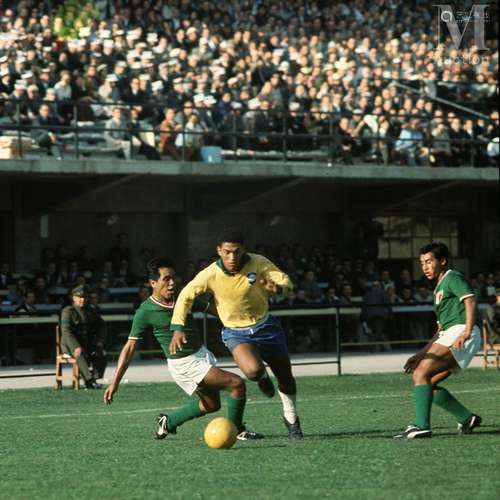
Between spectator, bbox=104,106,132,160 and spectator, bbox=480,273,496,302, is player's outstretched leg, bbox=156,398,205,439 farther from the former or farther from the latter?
spectator, bbox=480,273,496,302

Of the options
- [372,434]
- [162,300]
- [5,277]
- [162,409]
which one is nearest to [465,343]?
[372,434]

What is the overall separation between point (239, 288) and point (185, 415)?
1.20 metres

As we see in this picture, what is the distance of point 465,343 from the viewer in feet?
36.3

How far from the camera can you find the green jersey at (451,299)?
1106 centimetres

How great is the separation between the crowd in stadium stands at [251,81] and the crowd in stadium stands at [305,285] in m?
Answer: 2.51

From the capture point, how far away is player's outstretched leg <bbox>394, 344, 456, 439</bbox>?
1102 cm

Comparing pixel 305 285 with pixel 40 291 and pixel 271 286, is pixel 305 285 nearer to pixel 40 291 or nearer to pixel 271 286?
pixel 40 291

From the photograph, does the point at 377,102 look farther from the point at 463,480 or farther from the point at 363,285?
the point at 463,480

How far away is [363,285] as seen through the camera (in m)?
29.3

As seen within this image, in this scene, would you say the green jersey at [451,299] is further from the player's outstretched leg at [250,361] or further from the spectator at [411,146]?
the spectator at [411,146]

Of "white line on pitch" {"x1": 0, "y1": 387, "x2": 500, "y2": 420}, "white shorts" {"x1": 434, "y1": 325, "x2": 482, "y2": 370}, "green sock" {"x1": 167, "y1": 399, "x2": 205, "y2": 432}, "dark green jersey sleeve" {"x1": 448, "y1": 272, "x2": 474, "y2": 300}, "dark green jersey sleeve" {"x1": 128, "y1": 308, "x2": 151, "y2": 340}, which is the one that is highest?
"dark green jersey sleeve" {"x1": 448, "y1": 272, "x2": 474, "y2": 300}

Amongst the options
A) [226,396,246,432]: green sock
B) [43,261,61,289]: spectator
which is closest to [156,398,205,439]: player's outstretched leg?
[226,396,246,432]: green sock

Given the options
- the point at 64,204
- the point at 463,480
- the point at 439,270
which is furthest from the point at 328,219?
the point at 463,480

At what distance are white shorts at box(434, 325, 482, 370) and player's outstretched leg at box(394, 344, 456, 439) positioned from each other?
0.04 meters
